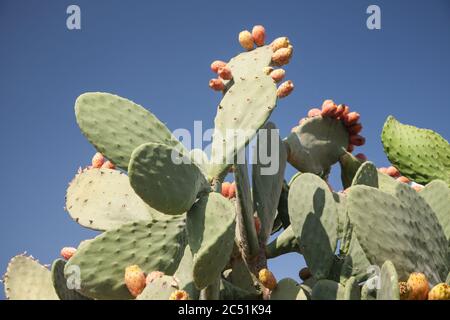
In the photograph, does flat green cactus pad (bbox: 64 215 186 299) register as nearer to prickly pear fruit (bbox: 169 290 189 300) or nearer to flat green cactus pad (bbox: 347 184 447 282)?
prickly pear fruit (bbox: 169 290 189 300)

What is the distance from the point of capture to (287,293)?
5.38 feet

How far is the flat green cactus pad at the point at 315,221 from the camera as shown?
1.77 m

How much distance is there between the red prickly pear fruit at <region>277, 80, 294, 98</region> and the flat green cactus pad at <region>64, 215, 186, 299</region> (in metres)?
0.59

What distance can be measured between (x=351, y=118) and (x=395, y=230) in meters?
0.99

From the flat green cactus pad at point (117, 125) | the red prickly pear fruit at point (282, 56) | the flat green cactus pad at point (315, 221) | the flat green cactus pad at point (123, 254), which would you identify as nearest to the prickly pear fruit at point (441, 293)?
the flat green cactus pad at point (315, 221)

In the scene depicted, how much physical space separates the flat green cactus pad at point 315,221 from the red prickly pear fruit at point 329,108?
591mm

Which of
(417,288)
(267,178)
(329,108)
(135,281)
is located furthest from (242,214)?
(329,108)

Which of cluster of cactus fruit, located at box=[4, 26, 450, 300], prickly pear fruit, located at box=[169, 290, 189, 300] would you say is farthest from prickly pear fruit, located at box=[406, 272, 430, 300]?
prickly pear fruit, located at box=[169, 290, 189, 300]

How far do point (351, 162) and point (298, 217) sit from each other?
65cm

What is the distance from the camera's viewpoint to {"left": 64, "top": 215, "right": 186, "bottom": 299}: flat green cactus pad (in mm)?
1533

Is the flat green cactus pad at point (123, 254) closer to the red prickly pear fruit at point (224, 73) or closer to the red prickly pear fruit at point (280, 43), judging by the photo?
the red prickly pear fruit at point (224, 73)

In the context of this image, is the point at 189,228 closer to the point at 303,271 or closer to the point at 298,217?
the point at 298,217

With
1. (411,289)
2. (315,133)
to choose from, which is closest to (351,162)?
(315,133)

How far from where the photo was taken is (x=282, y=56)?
2166 mm
